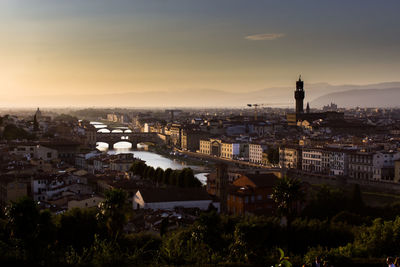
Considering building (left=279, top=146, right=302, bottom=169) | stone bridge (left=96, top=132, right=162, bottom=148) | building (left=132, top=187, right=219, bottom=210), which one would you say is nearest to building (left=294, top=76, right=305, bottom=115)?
stone bridge (left=96, top=132, right=162, bottom=148)

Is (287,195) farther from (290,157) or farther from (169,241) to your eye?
(290,157)

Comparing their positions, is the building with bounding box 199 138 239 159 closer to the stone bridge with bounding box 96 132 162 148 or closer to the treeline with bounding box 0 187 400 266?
the stone bridge with bounding box 96 132 162 148

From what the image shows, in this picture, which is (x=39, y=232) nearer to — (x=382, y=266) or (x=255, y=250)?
(x=255, y=250)

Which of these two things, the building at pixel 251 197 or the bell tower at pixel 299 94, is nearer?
the building at pixel 251 197

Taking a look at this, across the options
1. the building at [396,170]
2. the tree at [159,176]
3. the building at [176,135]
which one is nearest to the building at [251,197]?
the tree at [159,176]

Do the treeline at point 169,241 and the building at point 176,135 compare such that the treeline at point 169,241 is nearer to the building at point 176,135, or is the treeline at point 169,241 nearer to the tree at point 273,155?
the tree at point 273,155

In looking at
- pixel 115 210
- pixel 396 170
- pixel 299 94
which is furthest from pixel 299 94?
pixel 115 210
